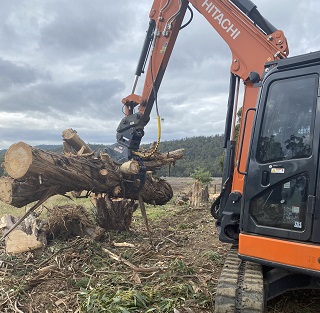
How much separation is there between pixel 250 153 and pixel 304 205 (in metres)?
0.73

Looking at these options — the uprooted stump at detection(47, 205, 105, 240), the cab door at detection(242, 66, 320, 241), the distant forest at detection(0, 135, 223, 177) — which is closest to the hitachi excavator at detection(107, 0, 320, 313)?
the cab door at detection(242, 66, 320, 241)

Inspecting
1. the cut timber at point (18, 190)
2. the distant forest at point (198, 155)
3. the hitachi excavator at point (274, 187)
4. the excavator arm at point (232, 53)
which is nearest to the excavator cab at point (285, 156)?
the hitachi excavator at point (274, 187)

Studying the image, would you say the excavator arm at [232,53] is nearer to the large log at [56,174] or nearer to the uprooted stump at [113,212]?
the large log at [56,174]

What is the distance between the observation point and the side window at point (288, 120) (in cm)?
346

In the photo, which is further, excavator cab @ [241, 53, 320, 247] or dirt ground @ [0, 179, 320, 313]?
dirt ground @ [0, 179, 320, 313]

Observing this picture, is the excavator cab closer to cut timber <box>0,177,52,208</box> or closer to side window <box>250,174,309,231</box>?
side window <box>250,174,309,231</box>

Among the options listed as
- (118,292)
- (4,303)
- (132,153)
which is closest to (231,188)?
(118,292)

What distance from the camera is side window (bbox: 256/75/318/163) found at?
11.3ft

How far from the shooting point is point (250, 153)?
12.2 feet

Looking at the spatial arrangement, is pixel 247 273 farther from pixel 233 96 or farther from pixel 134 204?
pixel 134 204

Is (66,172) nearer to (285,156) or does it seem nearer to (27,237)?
(27,237)

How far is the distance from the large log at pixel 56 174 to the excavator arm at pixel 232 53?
1.17 feet

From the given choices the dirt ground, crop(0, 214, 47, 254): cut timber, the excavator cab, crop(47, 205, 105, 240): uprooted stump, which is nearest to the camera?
the excavator cab

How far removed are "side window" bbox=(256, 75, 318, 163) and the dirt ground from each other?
1.74 meters
